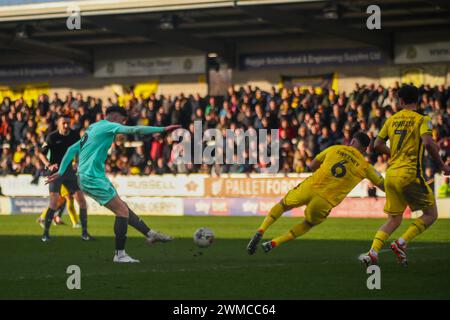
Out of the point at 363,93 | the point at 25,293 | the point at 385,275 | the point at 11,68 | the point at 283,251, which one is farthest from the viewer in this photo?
the point at 11,68

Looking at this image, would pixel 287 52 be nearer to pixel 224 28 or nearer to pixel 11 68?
pixel 224 28

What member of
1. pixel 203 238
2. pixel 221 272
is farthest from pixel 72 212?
pixel 221 272

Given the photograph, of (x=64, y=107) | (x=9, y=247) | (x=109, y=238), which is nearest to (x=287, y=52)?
(x=64, y=107)

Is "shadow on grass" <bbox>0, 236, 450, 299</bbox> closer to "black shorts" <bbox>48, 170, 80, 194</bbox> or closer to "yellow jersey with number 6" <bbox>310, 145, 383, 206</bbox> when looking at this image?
"yellow jersey with number 6" <bbox>310, 145, 383, 206</bbox>

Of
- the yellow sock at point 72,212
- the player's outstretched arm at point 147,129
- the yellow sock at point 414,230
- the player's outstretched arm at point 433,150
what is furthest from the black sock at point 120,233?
the yellow sock at point 72,212

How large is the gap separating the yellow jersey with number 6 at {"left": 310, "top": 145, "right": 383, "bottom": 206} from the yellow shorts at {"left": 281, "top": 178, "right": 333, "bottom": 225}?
0.07 metres

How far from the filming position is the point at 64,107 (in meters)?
36.1

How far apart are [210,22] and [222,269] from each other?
72.5ft

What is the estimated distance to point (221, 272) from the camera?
1217 centimetres

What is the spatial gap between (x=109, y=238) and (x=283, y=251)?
4.83 meters

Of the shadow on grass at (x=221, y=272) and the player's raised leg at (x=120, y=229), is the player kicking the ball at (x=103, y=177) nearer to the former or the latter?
the player's raised leg at (x=120, y=229)

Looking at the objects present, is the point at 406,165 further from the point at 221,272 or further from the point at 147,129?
the point at 147,129

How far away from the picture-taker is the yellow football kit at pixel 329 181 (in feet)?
44.0

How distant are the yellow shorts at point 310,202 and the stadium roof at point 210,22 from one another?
580 inches
